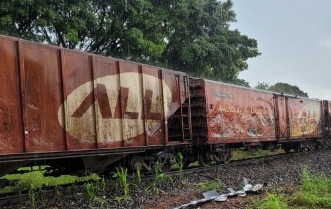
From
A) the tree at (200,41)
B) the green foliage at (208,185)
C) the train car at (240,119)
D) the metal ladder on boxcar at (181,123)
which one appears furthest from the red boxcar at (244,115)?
the tree at (200,41)

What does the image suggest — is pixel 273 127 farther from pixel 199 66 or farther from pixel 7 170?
pixel 7 170

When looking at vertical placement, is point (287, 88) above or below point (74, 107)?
above

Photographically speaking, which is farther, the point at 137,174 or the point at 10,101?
the point at 137,174

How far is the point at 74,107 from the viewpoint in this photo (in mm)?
9008

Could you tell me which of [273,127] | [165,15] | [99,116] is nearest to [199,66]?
[165,15]

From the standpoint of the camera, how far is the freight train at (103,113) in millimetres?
7848

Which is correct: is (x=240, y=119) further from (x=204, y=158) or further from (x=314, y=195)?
(x=314, y=195)

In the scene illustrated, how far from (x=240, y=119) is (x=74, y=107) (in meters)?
8.88

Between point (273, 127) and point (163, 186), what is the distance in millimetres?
10932

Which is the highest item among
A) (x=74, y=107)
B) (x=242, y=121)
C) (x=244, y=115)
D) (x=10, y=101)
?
(x=10, y=101)

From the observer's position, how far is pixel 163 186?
10.0 m

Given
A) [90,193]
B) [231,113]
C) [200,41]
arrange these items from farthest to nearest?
[200,41] < [231,113] < [90,193]

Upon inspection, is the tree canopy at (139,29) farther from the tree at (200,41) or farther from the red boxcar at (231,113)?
the red boxcar at (231,113)

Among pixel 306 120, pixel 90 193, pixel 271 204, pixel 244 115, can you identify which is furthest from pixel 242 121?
pixel 271 204
